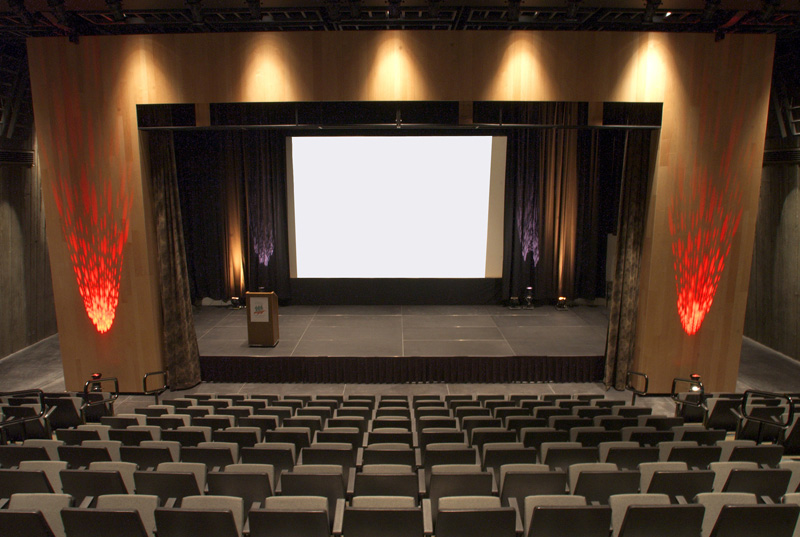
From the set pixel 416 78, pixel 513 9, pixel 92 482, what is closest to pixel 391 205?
pixel 416 78

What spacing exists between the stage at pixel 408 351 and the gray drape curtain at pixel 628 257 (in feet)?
1.60

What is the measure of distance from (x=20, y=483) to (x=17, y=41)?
8.33 meters

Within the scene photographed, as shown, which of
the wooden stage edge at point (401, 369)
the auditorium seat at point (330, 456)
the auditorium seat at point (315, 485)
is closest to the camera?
the auditorium seat at point (315, 485)

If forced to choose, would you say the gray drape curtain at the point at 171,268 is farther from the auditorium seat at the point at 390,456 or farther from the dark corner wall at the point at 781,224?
the dark corner wall at the point at 781,224

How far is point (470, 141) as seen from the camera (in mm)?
10320

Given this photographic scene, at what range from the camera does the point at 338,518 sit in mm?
3277

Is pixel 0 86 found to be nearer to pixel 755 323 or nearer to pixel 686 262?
pixel 686 262

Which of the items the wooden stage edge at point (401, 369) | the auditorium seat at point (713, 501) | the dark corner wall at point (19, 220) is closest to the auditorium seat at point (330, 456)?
the auditorium seat at point (713, 501)

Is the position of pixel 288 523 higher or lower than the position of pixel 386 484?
higher

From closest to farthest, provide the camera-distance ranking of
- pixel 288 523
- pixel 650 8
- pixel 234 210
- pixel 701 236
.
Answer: pixel 288 523 < pixel 650 8 < pixel 701 236 < pixel 234 210

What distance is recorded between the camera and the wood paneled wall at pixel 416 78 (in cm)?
688

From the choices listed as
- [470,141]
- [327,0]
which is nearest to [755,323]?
[470,141]

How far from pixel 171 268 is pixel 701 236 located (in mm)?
7457

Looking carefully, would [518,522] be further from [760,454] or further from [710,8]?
[710,8]
